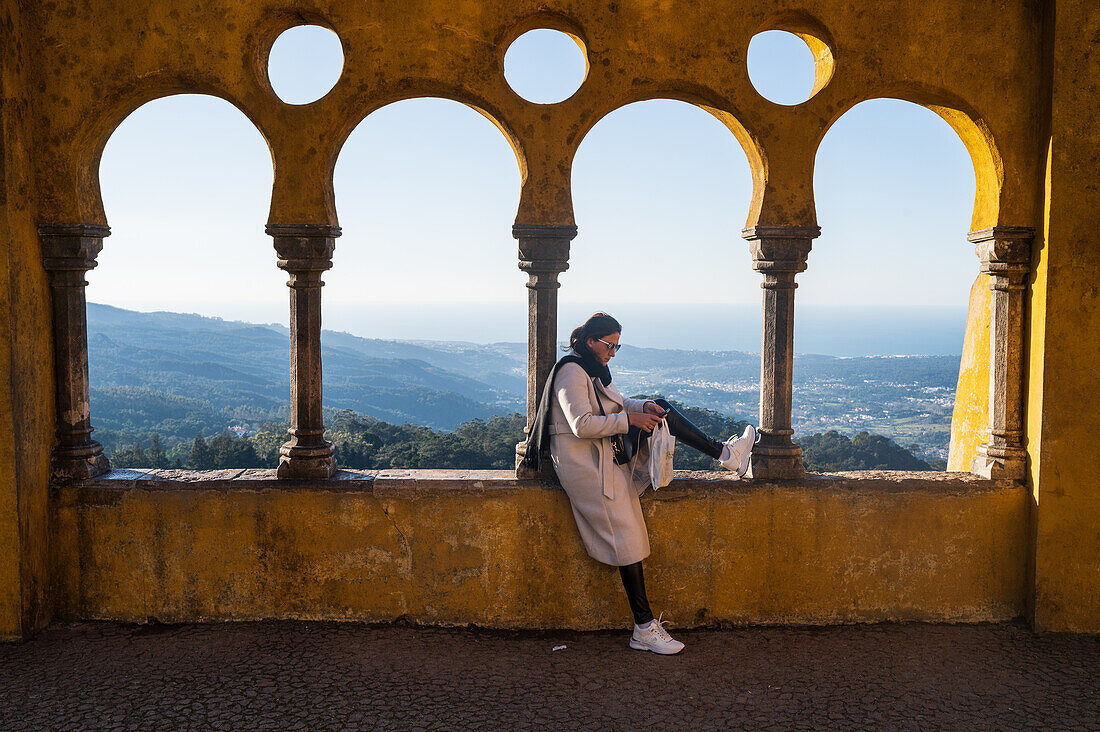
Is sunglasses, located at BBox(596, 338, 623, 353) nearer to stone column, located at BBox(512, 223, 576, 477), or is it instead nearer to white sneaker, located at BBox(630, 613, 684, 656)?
stone column, located at BBox(512, 223, 576, 477)

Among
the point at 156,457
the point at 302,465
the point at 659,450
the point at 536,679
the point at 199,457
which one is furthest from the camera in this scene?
the point at 156,457

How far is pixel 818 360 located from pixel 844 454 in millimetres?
22694

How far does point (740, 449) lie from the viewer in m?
5.09

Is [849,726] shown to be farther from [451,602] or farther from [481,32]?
[481,32]

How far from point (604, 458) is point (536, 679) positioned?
1.23 m

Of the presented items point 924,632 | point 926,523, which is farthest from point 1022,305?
point 924,632

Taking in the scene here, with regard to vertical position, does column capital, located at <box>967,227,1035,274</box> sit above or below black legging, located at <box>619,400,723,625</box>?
above

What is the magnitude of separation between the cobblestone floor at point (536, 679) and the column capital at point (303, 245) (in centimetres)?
217

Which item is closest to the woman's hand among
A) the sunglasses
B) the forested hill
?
the sunglasses

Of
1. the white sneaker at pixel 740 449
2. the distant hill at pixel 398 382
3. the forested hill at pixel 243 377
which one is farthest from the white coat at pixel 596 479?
the forested hill at pixel 243 377

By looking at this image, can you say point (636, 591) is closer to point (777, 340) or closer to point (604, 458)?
point (604, 458)

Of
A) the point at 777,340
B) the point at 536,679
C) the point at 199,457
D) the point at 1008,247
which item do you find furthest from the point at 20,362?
the point at 1008,247

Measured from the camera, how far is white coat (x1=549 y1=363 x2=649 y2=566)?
4.89 m

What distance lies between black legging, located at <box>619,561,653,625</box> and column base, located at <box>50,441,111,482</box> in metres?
3.27
